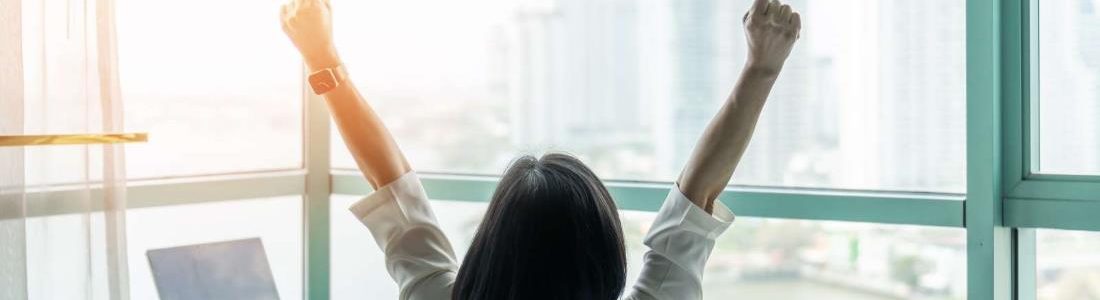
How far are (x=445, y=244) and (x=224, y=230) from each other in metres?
0.88

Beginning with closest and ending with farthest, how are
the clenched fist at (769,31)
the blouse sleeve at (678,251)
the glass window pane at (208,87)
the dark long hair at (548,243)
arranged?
the dark long hair at (548,243)
the blouse sleeve at (678,251)
the clenched fist at (769,31)
the glass window pane at (208,87)

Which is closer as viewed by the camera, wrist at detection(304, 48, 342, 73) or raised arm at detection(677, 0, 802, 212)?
raised arm at detection(677, 0, 802, 212)

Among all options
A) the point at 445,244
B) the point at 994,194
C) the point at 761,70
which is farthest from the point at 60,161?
the point at 994,194

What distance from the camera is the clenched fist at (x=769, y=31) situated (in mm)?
1803

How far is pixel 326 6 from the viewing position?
2053 mm

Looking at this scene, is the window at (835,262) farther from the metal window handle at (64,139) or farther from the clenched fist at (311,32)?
the metal window handle at (64,139)

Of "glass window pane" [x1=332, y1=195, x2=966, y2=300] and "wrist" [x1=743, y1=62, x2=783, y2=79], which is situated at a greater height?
"wrist" [x1=743, y1=62, x2=783, y2=79]

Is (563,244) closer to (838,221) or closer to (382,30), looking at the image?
(838,221)

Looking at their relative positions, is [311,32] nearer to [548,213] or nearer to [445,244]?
[445,244]

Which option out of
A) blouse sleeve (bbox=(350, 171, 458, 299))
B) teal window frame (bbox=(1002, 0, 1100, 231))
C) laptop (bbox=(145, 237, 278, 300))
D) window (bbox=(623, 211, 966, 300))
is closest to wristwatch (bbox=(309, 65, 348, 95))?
blouse sleeve (bbox=(350, 171, 458, 299))

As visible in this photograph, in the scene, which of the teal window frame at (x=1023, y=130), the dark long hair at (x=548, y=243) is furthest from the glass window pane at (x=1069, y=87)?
the dark long hair at (x=548, y=243)

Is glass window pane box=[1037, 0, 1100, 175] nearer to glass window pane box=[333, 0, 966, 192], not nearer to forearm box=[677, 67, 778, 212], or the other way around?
glass window pane box=[333, 0, 966, 192]

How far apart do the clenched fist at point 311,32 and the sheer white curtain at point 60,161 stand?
0.98 ft

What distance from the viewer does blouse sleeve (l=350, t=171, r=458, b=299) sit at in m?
1.74
